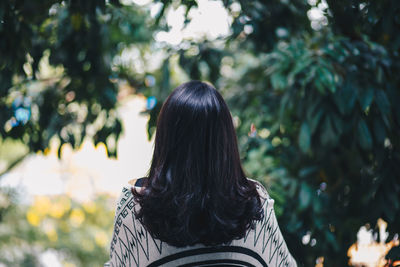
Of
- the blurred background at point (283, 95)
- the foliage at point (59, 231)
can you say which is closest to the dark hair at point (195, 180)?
the blurred background at point (283, 95)

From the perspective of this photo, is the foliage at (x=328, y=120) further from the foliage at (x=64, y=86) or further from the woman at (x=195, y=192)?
the woman at (x=195, y=192)

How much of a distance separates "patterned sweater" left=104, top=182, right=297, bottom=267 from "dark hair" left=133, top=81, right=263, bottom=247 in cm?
3

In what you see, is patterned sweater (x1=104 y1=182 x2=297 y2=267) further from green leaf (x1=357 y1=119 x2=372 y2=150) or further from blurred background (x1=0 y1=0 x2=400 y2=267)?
green leaf (x1=357 y1=119 x2=372 y2=150)

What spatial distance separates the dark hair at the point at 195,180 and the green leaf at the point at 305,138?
0.68m

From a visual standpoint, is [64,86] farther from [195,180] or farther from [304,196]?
[195,180]

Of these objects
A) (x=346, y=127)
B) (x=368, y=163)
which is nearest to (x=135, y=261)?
(x=346, y=127)

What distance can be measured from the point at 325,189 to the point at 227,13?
0.89 metres

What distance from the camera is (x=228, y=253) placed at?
98cm

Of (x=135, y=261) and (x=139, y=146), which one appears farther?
(x=139, y=146)

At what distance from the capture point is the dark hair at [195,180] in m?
0.93

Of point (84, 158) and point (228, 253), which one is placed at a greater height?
point (84, 158)

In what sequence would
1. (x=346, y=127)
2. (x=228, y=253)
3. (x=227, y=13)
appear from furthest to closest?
1. (x=227, y=13)
2. (x=346, y=127)
3. (x=228, y=253)

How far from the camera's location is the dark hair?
93 cm

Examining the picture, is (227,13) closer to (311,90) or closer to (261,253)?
(311,90)
